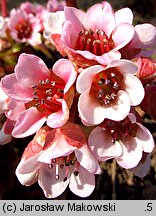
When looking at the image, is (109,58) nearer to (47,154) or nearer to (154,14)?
(47,154)

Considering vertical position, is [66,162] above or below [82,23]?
below

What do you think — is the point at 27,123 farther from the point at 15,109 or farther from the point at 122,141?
the point at 122,141

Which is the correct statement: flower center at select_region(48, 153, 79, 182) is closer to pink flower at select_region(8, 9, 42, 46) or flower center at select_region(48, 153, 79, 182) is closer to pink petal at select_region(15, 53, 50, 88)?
pink petal at select_region(15, 53, 50, 88)

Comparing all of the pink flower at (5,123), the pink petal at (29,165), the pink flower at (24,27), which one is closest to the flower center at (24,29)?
the pink flower at (24,27)

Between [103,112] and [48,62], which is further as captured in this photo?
[48,62]

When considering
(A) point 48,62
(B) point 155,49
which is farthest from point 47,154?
(A) point 48,62

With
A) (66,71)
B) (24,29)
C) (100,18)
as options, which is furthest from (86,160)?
(24,29)
